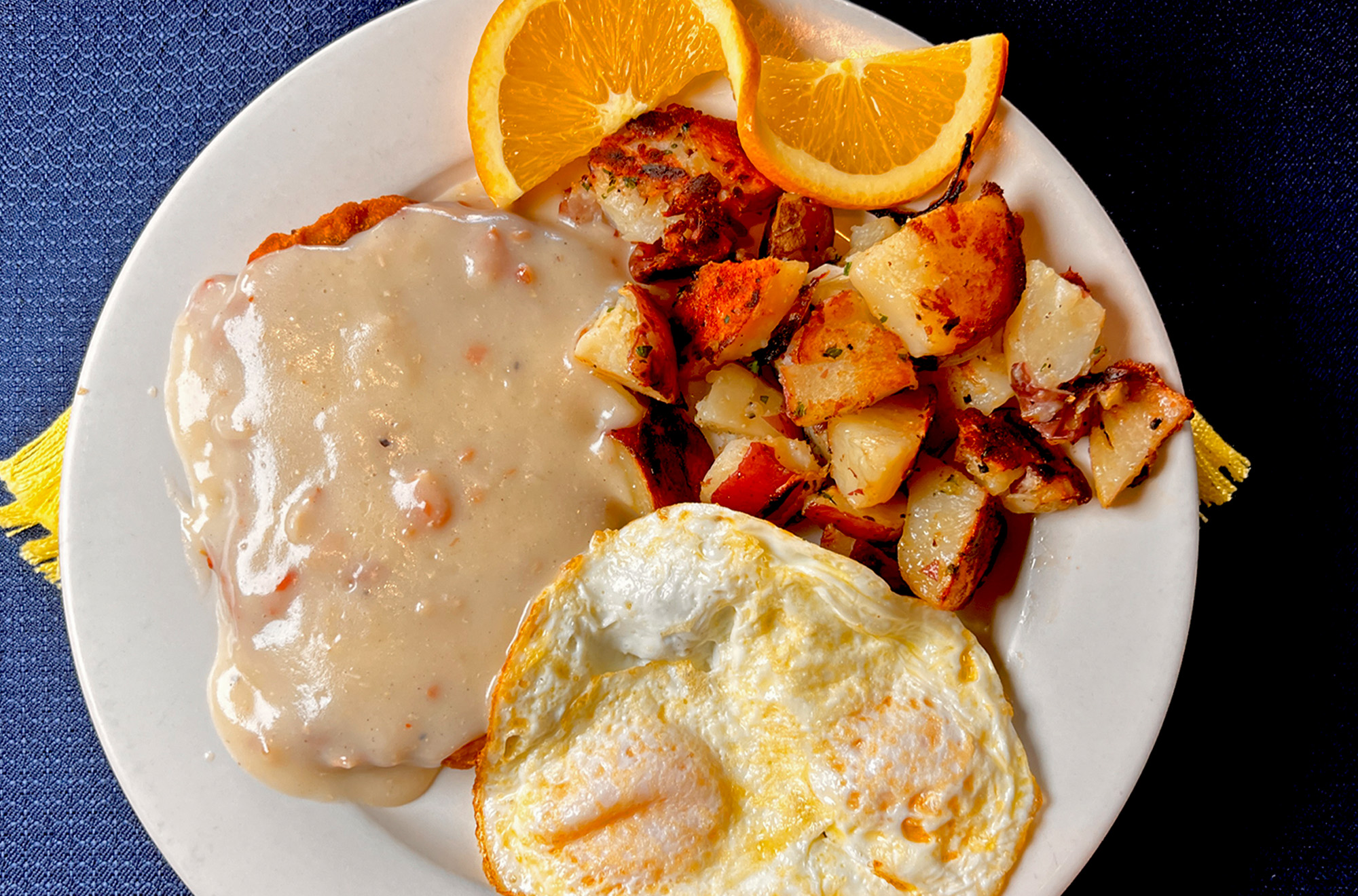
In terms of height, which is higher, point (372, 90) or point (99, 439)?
point (372, 90)

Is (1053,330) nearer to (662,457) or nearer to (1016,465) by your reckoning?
(1016,465)

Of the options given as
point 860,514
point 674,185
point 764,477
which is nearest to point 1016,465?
point 860,514

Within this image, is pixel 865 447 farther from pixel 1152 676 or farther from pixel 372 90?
pixel 372 90

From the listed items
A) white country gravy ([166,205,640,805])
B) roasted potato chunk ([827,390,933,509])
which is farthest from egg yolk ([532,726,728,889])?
roasted potato chunk ([827,390,933,509])

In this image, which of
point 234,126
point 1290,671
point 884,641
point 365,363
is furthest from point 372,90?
point 1290,671

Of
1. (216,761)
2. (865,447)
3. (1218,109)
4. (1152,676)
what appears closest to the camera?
(865,447)

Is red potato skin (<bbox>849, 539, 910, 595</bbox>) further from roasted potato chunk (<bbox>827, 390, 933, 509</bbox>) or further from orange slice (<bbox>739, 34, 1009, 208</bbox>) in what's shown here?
orange slice (<bbox>739, 34, 1009, 208</bbox>)

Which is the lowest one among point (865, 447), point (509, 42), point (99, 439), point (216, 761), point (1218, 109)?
point (216, 761)
